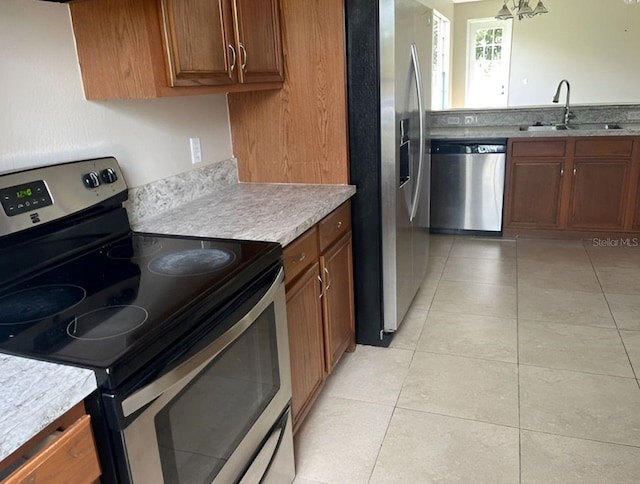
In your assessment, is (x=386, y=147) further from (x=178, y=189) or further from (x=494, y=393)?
(x=494, y=393)

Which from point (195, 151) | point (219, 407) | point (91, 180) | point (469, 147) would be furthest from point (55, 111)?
point (469, 147)

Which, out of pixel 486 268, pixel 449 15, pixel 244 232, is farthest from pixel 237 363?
pixel 449 15

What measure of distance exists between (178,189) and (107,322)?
1122 millimetres

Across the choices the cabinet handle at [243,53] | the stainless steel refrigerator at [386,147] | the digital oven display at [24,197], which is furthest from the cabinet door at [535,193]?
the digital oven display at [24,197]

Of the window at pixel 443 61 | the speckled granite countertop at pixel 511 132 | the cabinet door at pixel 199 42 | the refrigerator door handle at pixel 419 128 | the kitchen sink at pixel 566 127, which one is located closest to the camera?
the cabinet door at pixel 199 42

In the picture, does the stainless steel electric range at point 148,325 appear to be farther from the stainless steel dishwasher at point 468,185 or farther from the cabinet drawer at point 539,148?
the cabinet drawer at point 539,148

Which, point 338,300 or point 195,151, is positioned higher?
point 195,151

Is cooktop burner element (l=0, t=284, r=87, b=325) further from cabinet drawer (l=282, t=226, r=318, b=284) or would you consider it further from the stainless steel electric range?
cabinet drawer (l=282, t=226, r=318, b=284)

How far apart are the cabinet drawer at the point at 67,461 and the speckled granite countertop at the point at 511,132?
3.90 metres

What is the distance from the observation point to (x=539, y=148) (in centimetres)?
417

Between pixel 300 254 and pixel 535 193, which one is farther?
pixel 535 193

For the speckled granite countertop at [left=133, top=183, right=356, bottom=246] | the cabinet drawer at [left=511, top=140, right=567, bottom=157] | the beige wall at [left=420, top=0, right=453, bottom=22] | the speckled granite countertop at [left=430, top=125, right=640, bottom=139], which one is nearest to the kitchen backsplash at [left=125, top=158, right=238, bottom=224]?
the speckled granite countertop at [left=133, top=183, right=356, bottom=246]

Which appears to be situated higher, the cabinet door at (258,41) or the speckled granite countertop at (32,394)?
the cabinet door at (258,41)

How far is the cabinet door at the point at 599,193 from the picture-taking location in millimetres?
4078
